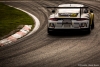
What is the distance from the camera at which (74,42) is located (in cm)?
1409

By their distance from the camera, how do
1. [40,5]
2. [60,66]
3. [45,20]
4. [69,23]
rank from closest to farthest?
[60,66]
[69,23]
[45,20]
[40,5]

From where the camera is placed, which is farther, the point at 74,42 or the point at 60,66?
the point at 74,42

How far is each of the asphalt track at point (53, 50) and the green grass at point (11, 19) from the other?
4.32 ft

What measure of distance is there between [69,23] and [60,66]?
191 inches

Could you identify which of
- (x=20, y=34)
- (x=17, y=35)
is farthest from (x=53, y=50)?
(x=20, y=34)

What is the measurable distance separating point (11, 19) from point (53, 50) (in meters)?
7.22

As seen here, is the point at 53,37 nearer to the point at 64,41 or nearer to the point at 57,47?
the point at 64,41

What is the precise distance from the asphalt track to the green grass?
1.32 m

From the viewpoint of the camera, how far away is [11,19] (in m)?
19.6

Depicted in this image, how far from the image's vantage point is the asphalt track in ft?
36.4

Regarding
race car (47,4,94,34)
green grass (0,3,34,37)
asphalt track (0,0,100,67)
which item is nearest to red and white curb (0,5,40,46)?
asphalt track (0,0,100,67)

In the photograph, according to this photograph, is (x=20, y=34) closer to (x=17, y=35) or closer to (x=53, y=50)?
(x=17, y=35)

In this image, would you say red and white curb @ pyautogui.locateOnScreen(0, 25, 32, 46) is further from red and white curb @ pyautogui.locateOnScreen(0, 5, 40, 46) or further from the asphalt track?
the asphalt track

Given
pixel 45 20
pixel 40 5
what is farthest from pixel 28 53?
pixel 40 5
